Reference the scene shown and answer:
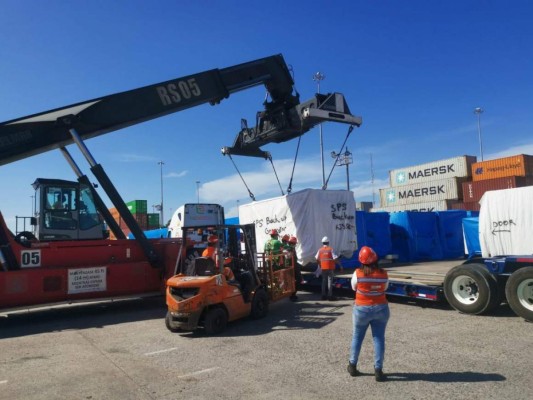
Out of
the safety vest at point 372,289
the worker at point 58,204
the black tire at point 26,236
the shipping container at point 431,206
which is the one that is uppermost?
the shipping container at point 431,206

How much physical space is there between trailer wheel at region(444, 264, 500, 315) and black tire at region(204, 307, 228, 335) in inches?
178

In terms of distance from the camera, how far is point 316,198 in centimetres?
1378

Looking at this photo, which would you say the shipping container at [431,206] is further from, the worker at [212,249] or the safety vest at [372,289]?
the safety vest at [372,289]

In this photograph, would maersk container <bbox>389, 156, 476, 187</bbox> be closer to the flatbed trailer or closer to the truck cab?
the flatbed trailer

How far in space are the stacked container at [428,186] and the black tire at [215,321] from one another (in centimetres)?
3052

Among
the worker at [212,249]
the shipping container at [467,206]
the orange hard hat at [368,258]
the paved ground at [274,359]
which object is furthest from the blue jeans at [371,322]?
the shipping container at [467,206]

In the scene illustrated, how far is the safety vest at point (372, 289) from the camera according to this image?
213 inches

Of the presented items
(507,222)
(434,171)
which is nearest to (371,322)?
(507,222)

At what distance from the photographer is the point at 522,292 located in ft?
26.0

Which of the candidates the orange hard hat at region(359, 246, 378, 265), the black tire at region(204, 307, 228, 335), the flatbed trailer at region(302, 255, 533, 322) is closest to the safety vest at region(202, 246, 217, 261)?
the black tire at region(204, 307, 228, 335)

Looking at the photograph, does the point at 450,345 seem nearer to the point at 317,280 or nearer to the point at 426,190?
the point at 317,280

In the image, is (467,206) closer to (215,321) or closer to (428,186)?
(428,186)

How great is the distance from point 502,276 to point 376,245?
11.3 m

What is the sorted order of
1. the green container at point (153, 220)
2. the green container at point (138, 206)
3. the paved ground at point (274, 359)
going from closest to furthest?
the paved ground at point (274, 359) → the green container at point (138, 206) → the green container at point (153, 220)
